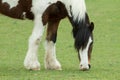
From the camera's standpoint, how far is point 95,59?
1362 cm

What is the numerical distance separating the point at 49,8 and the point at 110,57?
3099mm

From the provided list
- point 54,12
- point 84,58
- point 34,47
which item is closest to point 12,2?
point 54,12

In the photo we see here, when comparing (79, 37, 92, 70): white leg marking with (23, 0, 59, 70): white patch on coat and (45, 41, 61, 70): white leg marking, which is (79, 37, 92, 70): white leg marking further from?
(23, 0, 59, 70): white patch on coat

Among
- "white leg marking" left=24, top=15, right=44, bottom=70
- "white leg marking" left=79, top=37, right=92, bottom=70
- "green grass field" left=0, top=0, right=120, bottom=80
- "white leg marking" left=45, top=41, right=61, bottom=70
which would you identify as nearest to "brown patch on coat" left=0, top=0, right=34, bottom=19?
"white leg marking" left=24, top=15, right=44, bottom=70

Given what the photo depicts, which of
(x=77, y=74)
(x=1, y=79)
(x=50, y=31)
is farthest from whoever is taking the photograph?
(x=50, y=31)

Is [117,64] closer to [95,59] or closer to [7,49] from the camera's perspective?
[95,59]

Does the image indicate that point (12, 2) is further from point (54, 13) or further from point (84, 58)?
point (84, 58)

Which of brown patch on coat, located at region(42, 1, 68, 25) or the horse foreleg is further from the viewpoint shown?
the horse foreleg

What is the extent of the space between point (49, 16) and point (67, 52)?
11.5 ft

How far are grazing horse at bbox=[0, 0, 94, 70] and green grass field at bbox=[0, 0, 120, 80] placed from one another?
336mm

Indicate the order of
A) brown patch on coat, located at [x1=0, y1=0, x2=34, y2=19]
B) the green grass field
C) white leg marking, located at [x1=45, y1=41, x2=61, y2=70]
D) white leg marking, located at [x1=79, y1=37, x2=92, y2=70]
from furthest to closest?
white leg marking, located at [x1=45, y1=41, x2=61, y2=70] < brown patch on coat, located at [x1=0, y1=0, x2=34, y2=19] < white leg marking, located at [x1=79, y1=37, x2=92, y2=70] < the green grass field

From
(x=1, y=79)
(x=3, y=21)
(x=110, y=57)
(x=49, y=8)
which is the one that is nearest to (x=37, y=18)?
(x=49, y=8)

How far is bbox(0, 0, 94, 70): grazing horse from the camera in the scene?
11.4m

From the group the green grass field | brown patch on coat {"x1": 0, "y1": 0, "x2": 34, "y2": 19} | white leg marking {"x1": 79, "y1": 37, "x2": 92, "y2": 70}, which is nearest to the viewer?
the green grass field
